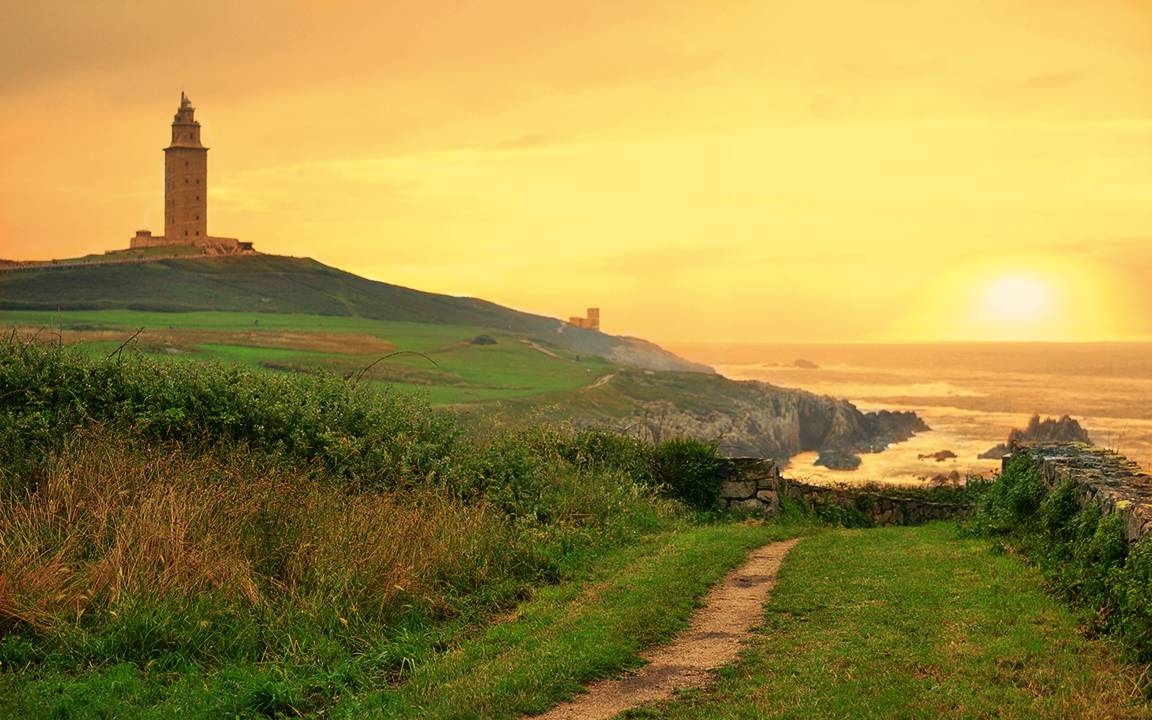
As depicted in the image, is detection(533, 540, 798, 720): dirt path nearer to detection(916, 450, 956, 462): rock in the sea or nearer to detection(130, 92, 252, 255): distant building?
detection(916, 450, 956, 462): rock in the sea

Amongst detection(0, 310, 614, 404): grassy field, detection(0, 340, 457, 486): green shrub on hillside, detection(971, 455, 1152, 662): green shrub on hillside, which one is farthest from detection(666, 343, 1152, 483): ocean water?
detection(0, 310, 614, 404): grassy field

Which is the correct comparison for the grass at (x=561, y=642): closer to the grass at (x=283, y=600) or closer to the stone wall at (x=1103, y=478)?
the grass at (x=283, y=600)

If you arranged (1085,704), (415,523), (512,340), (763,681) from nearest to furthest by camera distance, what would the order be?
1. (1085,704)
2. (763,681)
3. (415,523)
4. (512,340)

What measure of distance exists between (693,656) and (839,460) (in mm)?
64368

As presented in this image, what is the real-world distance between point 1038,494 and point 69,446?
14.3 metres

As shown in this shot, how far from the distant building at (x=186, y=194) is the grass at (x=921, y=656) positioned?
15374 centimetres

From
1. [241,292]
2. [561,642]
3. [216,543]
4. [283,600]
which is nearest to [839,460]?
[561,642]

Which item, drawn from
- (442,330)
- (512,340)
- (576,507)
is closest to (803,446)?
(512,340)

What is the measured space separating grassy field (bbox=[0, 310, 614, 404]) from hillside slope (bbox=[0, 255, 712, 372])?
735 centimetres

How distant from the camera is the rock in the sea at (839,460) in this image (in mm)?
69956

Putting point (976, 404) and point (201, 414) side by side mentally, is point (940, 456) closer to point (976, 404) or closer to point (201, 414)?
point (976, 404)

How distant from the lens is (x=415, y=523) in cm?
1345

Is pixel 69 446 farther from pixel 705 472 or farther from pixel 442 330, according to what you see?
pixel 442 330

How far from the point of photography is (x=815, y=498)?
2423cm
